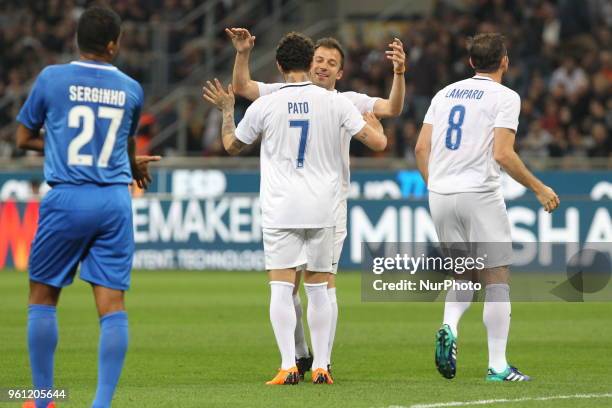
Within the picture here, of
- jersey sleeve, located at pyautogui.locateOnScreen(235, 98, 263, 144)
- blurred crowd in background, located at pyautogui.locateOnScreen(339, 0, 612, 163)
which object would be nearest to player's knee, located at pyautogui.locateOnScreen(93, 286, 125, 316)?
jersey sleeve, located at pyautogui.locateOnScreen(235, 98, 263, 144)

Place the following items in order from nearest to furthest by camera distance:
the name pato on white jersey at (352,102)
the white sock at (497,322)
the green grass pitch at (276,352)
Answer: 1. the green grass pitch at (276,352)
2. the white sock at (497,322)
3. the name pato on white jersey at (352,102)

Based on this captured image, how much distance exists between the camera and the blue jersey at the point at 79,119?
23.4ft

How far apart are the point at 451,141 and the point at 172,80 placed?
67.2 feet

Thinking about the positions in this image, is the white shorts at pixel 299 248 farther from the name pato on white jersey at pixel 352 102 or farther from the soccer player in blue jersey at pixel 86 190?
the soccer player in blue jersey at pixel 86 190

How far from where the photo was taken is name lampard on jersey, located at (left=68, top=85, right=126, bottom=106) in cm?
713

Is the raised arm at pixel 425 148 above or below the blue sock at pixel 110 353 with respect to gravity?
above

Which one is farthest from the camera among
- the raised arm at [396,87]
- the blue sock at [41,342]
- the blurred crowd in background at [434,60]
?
the blurred crowd in background at [434,60]

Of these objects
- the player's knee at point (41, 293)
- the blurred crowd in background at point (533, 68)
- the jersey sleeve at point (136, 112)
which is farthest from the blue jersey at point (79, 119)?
the blurred crowd in background at point (533, 68)

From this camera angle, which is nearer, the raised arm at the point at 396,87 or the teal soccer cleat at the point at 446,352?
the teal soccer cleat at the point at 446,352

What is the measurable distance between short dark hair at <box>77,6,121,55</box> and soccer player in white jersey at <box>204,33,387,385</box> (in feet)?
7.14

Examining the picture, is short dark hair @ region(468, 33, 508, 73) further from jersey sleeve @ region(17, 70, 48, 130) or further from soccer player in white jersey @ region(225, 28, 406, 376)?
jersey sleeve @ region(17, 70, 48, 130)

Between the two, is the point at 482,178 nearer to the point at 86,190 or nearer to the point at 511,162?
the point at 511,162

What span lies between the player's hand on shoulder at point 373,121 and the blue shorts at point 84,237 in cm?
272

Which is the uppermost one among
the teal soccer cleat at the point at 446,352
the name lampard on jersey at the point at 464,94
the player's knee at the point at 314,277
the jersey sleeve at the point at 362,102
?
the name lampard on jersey at the point at 464,94
